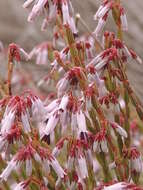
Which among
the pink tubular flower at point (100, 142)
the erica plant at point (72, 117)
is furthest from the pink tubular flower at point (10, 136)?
the pink tubular flower at point (100, 142)

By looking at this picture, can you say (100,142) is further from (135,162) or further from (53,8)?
(53,8)

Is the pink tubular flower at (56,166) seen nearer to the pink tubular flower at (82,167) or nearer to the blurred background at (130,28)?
the pink tubular flower at (82,167)

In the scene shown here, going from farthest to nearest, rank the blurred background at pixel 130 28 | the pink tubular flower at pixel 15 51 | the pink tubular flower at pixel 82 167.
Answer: the blurred background at pixel 130 28
the pink tubular flower at pixel 15 51
the pink tubular flower at pixel 82 167

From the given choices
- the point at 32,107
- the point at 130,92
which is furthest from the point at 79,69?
the point at 130,92

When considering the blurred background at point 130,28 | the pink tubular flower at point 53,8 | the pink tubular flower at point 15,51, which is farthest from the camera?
the blurred background at point 130,28

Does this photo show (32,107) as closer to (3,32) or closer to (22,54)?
(22,54)

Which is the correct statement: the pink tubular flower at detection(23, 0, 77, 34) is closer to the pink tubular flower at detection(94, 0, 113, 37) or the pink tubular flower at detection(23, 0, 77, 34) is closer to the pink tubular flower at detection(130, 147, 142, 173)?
the pink tubular flower at detection(94, 0, 113, 37)

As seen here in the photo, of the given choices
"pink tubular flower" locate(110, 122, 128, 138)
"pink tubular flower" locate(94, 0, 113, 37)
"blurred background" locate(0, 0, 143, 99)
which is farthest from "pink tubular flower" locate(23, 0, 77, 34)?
"blurred background" locate(0, 0, 143, 99)

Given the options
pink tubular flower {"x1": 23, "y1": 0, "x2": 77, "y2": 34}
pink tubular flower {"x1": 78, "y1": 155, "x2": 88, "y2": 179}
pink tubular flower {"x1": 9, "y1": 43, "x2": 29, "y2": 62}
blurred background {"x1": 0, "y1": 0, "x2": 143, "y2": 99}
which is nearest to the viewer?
pink tubular flower {"x1": 78, "y1": 155, "x2": 88, "y2": 179}
